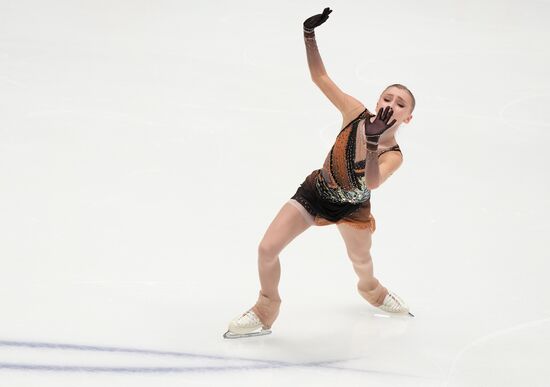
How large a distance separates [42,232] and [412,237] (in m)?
2.33

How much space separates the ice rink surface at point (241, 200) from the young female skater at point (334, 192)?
250mm

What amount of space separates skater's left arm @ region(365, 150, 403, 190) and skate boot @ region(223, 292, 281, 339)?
83 cm

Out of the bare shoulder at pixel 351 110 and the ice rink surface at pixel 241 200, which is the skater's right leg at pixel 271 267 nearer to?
the ice rink surface at pixel 241 200

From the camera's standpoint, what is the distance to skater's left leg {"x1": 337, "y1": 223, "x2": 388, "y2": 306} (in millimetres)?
4484

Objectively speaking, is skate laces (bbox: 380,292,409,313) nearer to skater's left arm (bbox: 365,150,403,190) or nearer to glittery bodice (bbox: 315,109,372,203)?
glittery bodice (bbox: 315,109,372,203)

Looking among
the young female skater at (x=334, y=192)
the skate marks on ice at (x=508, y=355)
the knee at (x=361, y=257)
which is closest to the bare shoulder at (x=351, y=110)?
the young female skater at (x=334, y=192)

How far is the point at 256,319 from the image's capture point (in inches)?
174

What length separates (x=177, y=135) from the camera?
6.90 m

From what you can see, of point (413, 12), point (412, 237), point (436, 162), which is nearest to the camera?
point (412, 237)

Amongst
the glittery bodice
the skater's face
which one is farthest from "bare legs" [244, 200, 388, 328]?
the skater's face

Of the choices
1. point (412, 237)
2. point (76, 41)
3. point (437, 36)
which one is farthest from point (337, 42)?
point (412, 237)

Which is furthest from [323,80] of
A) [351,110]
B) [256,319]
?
[256,319]

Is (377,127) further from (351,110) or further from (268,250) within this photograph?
(268,250)

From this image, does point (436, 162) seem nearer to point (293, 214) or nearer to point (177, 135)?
point (177, 135)
